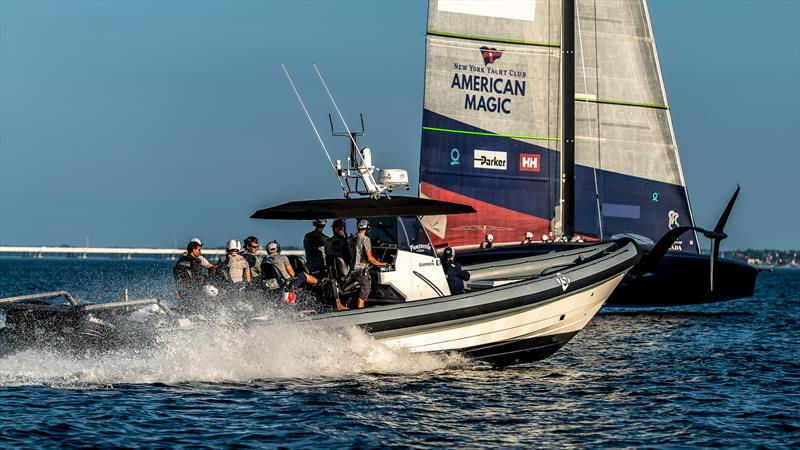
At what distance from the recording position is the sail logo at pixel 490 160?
3431 cm

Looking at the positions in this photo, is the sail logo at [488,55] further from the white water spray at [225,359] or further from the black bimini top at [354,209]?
the white water spray at [225,359]

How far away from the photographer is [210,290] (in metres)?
16.6

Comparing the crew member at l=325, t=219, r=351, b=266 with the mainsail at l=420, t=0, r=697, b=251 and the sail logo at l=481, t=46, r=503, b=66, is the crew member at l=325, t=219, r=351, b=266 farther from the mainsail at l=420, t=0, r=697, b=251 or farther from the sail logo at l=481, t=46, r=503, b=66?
the sail logo at l=481, t=46, r=503, b=66

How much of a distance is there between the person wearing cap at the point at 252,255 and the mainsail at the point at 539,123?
48.3 ft

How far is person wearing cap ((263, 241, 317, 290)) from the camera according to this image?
17094mm

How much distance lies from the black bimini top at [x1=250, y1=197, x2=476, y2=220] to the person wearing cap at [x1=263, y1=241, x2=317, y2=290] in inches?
27.5

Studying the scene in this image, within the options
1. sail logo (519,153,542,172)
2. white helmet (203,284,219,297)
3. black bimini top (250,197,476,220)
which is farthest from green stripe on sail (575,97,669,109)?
white helmet (203,284,219,297)

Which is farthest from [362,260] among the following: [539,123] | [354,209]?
[539,123]

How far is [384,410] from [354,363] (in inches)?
87.5

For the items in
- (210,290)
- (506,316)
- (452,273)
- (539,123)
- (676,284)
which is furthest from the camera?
(539,123)

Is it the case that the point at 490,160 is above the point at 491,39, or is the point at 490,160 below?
below

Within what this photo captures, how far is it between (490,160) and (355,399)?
19311 mm

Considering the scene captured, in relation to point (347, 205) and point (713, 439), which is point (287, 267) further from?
point (713, 439)

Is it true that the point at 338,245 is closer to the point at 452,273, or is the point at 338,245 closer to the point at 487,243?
the point at 452,273
